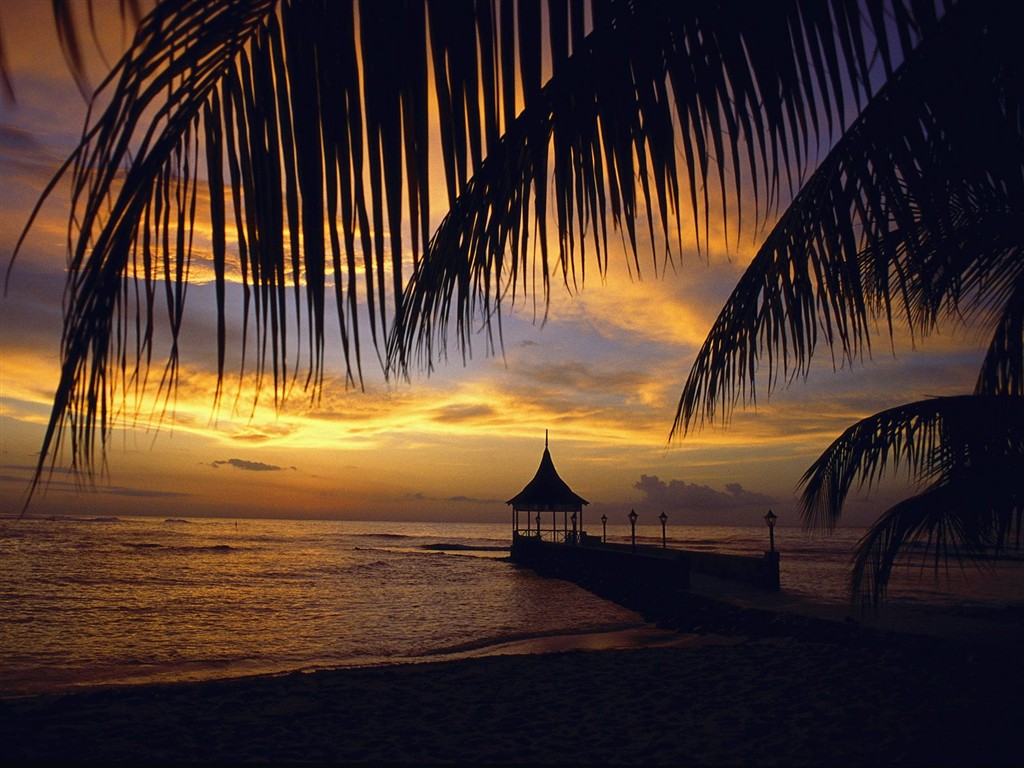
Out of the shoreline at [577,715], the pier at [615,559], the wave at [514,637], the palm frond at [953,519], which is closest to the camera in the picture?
the palm frond at [953,519]

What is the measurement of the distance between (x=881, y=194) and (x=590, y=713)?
7663 mm

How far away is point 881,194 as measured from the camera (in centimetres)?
235

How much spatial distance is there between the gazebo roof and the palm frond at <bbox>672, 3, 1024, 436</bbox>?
33.8 metres

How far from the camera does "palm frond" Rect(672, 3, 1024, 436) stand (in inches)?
67.4

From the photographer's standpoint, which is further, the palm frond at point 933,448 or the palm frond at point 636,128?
the palm frond at point 933,448

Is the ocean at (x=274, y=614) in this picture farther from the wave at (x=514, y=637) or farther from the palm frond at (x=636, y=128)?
the palm frond at (x=636, y=128)

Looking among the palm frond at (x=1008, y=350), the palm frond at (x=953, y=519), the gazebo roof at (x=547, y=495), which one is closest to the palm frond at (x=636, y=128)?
the palm frond at (x=1008, y=350)

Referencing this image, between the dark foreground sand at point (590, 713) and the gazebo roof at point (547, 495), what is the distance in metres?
24.5

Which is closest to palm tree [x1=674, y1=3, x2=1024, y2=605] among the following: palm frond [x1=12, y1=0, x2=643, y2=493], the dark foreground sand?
palm frond [x1=12, y1=0, x2=643, y2=493]

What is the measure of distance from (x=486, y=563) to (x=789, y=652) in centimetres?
3842

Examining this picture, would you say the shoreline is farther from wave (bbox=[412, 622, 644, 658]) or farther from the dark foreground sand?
wave (bbox=[412, 622, 644, 658])

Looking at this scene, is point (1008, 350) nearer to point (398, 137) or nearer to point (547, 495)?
point (398, 137)

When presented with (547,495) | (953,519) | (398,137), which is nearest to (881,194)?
(398,137)

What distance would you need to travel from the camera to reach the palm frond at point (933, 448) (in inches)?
187
